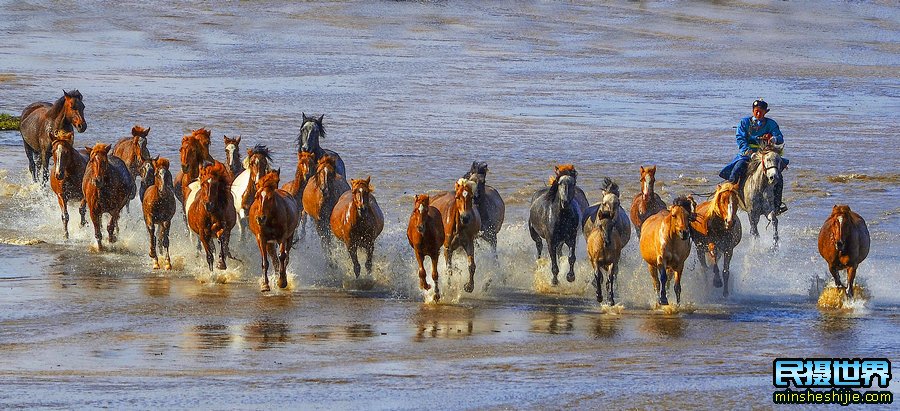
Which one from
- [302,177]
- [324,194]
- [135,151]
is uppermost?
[135,151]

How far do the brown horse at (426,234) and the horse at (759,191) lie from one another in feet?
16.3

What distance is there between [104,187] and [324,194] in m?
2.77

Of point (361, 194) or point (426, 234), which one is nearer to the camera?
point (426, 234)

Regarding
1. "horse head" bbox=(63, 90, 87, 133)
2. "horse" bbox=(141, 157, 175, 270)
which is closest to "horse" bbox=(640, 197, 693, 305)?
"horse" bbox=(141, 157, 175, 270)

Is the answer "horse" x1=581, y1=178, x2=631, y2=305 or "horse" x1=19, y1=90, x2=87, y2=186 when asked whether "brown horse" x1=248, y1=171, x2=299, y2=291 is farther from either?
"horse" x1=19, y1=90, x2=87, y2=186

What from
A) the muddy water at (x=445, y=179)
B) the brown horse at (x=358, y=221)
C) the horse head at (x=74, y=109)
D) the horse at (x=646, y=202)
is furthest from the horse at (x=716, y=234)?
the horse head at (x=74, y=109)

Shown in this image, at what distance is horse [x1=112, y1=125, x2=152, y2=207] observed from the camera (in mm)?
19719

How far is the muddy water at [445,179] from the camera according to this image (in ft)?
41.4

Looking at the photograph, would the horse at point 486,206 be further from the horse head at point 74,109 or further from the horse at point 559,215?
the horse head at point 74,109

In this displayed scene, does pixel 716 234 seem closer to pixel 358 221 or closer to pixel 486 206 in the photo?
pixel 486 206

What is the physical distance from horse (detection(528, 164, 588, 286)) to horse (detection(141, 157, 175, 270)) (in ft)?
13.7

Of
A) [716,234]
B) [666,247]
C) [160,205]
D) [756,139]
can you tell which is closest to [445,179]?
[756,139]

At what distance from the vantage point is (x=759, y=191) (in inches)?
761

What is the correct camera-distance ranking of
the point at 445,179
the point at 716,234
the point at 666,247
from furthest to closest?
the point at 445,179 < the point at 716,234 < the point at 666,247
